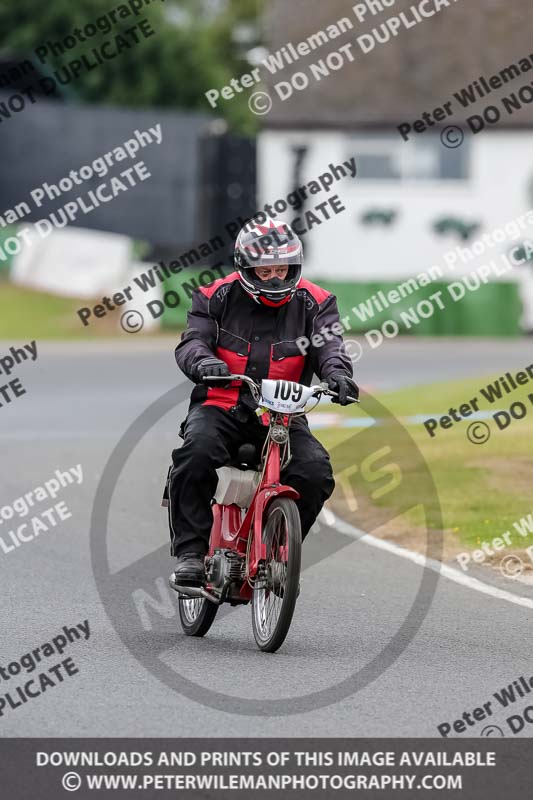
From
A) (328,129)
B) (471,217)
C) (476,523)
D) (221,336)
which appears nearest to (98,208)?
(328,129)

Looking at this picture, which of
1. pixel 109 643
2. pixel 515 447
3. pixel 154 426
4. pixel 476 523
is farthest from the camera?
pixel 154 426

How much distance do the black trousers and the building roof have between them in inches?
1144

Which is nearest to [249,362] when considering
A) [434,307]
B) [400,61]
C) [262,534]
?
[262,534]

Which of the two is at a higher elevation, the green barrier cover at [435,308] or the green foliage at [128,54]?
the green foliage at [128,54]

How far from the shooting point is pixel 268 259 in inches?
311

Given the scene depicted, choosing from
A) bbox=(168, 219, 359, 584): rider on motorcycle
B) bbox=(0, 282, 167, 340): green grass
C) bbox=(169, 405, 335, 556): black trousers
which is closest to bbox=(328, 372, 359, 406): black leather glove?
bbox=(168, 219, 359, 584): rider on motorcycle

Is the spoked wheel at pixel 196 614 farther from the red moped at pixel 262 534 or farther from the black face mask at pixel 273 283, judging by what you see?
the black face mask at pixel 273 283

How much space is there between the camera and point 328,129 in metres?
36.6

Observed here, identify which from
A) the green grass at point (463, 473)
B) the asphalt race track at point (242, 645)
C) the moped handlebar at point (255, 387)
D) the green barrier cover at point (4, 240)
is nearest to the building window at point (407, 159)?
the green barrier cover at point (4, 240)

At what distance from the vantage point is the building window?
36.7 meters

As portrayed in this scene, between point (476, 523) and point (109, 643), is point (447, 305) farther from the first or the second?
point (109, 643)

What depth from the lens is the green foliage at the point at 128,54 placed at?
52.0 metres

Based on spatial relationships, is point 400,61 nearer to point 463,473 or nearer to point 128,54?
point 128,54
